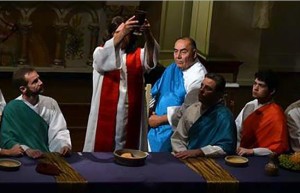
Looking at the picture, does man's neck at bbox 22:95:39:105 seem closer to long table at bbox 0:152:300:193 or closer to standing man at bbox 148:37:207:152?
long table at bbox 0:152:300:193

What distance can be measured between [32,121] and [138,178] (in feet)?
3.08

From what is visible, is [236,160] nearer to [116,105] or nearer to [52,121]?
[116,105]

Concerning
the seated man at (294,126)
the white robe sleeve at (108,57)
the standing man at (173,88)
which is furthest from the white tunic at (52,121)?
the seated man at (294,126)

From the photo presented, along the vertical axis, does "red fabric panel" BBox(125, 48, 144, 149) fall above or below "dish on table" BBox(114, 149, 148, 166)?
above

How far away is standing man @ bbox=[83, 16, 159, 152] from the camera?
5035 millimetres

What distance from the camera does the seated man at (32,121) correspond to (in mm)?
4793

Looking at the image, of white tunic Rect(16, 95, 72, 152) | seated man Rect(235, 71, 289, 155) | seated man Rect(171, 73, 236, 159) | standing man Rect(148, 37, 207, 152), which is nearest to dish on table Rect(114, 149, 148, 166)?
seated man Rect(171, 73, 236, 159)

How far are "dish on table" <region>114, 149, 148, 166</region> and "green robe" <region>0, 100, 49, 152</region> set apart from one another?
1.93 feet

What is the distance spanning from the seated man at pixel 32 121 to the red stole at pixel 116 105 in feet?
1.20

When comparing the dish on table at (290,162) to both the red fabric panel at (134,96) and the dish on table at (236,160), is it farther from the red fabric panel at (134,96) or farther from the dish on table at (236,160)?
the red fabric panel at (134,96)
